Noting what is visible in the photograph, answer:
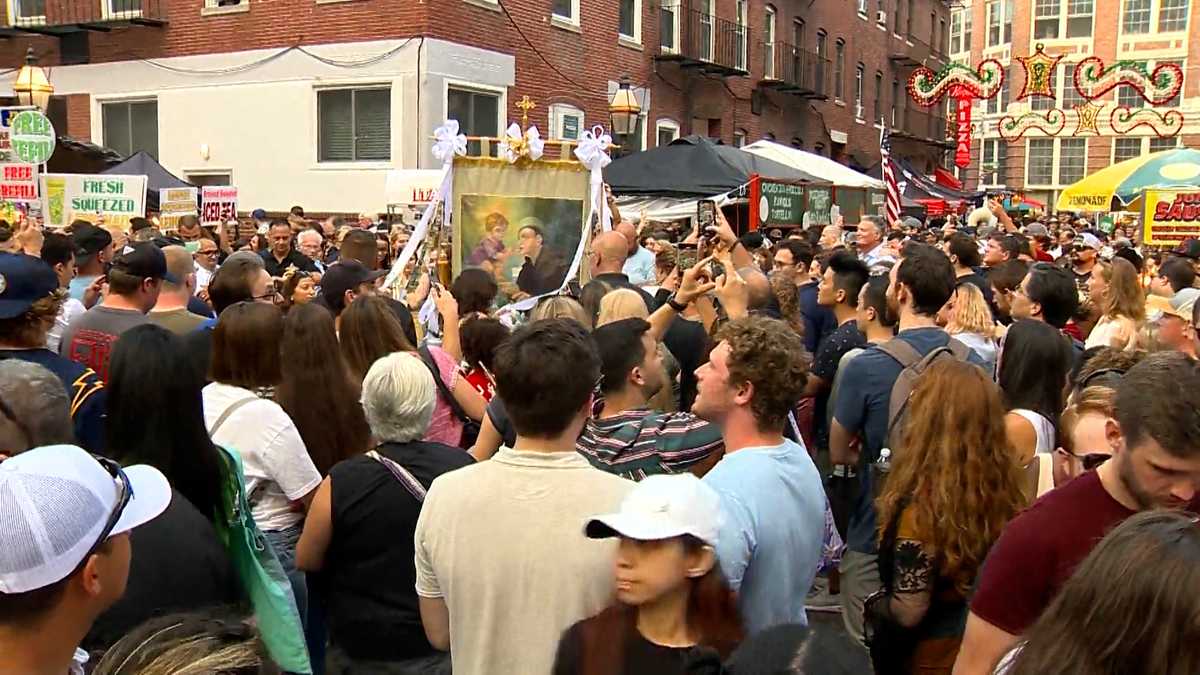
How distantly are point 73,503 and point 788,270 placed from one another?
674 centimetres

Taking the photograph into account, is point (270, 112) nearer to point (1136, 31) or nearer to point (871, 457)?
point (871, 457)

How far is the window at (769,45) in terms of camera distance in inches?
1079

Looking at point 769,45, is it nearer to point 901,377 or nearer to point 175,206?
point 175,206

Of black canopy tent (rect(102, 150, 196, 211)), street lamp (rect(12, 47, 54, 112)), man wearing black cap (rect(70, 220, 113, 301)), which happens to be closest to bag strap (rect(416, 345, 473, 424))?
man wearing black cap (rect(70, 220, 113, 301))

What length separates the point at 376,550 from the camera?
3.34 m

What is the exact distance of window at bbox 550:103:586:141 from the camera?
736 inches

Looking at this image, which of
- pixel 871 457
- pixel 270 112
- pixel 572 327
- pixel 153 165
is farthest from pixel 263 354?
pixel 270 112

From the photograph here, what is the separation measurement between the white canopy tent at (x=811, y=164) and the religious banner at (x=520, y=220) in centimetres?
792

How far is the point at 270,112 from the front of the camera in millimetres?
17016

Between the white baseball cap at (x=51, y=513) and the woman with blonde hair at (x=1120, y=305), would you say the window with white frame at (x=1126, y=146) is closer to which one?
the woman with blonde hair at (x=1120, y=305)

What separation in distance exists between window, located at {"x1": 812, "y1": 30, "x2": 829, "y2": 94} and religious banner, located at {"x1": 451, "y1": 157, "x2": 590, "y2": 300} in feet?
75.0

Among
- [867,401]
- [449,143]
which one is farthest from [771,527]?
[449,143]

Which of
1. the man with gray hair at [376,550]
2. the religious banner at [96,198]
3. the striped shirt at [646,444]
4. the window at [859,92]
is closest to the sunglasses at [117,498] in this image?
the man with gray hair at [376,550]

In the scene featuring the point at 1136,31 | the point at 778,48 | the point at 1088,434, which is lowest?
the point at 1088,434
